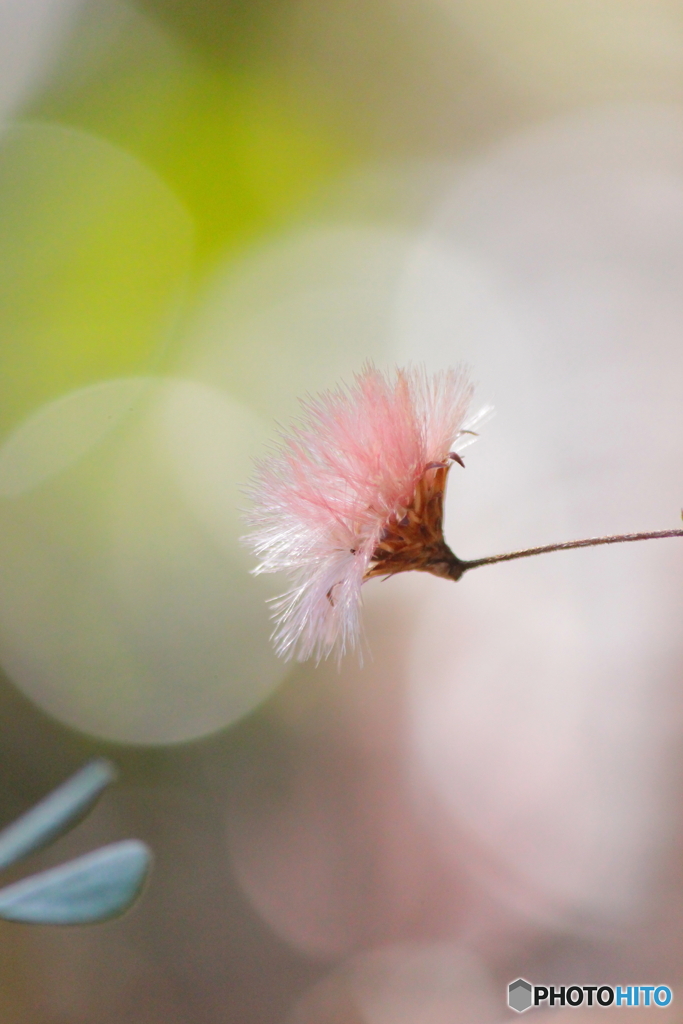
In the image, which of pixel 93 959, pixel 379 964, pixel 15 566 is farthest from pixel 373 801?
pixel 15 566

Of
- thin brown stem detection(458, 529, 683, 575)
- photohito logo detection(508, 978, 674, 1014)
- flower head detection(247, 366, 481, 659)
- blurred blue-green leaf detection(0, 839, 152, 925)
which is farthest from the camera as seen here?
photohito logo detection(508, 978, 674, 1014)

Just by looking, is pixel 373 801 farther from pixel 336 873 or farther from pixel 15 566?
pixel 15 566

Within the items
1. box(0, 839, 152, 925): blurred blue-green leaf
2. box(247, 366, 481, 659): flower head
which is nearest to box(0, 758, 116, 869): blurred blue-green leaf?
box(0, 839, 152, 925): blurred blue-green leaf

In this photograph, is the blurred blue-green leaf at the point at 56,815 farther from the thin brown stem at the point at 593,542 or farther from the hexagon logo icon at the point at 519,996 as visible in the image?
the hexagon logo icon at the point at 519,996

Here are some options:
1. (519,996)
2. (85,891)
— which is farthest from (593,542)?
(519,996)

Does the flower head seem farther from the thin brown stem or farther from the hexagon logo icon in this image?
the hexagon logo icon
